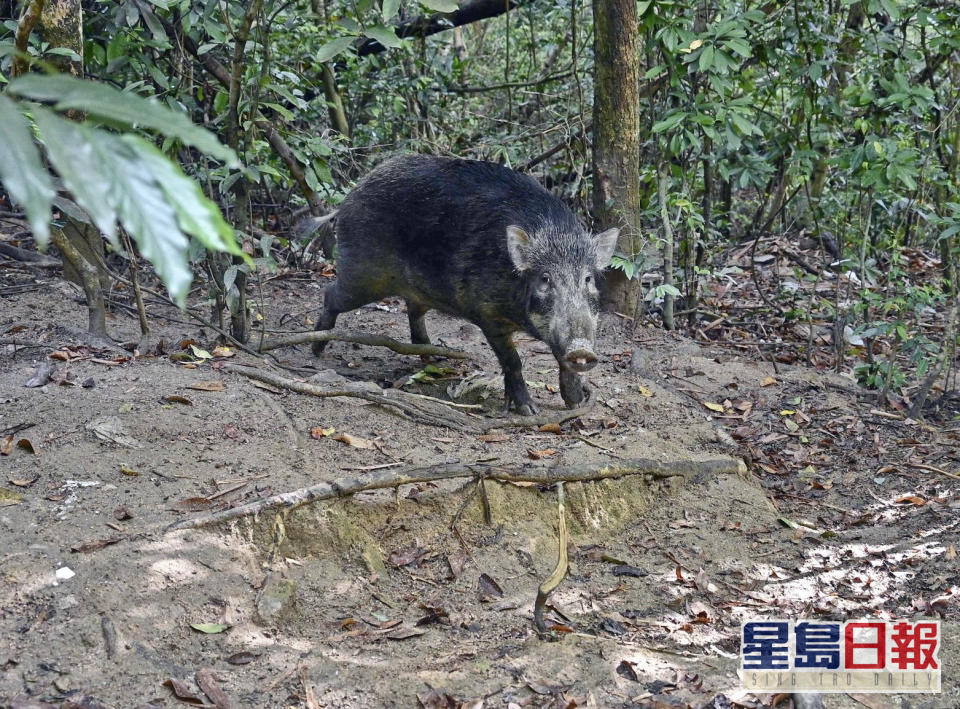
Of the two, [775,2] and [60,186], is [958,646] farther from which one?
[775,2]

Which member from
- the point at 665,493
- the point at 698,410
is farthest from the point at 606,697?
the point at 698,410

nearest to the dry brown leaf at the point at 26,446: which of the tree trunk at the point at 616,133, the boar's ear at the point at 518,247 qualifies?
the boar's ear at the point at 518,247

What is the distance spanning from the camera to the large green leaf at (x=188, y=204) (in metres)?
0.89

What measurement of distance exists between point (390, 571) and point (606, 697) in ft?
3.45

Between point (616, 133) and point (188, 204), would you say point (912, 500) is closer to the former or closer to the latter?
point (616, 133)

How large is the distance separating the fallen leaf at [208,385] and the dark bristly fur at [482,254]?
59.7 inches

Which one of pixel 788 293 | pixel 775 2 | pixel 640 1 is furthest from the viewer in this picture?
pixel 788 293

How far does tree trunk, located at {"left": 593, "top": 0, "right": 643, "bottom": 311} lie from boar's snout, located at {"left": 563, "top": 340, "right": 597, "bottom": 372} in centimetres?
138

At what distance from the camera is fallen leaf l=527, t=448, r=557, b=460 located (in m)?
4.43

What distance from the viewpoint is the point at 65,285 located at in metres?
6.26

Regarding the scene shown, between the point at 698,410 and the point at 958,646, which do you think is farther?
the point at 698,410

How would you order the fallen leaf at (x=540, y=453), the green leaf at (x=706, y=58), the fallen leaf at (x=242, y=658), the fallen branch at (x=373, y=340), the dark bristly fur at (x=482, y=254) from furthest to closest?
the fallen branch at (x=373, y=340) → the green leaf at (x=706, y=58) → the dark bristly fur at (x=482, y=254) → the fallen leaf at (x=540, y=453) → the fallen leaf at (x=242, y=658)

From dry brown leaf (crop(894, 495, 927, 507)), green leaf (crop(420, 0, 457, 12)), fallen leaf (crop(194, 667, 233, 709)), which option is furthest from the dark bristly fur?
fallen leaf (crop(194, 667, 233, 709))

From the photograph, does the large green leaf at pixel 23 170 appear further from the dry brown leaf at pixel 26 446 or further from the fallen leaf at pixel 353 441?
the fallen leaf at pixel 353 441
